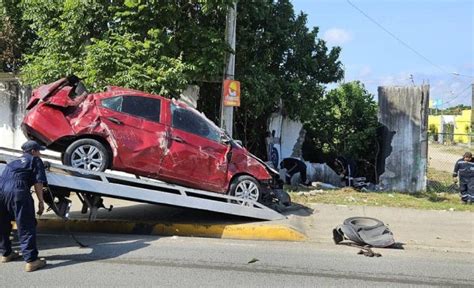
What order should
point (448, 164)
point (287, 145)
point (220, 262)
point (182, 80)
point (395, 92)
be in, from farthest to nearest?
point (448, 164)
point (287, 145)
point (395, 92)
point (182, 80)
point (220, 262)

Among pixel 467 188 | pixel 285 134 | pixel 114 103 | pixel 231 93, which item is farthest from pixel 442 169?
pixel 114 103

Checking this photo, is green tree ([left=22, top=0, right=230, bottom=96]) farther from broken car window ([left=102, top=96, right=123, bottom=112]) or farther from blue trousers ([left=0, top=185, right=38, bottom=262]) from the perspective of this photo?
blue trousers ([left=0, top=185, right=38, bottom=262])

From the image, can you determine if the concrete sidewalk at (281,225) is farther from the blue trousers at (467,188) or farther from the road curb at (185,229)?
the blue trousers at (467,188)

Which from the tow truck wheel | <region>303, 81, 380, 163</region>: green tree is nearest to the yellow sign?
the tow truck wheel

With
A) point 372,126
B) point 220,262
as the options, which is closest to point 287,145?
point 372,126

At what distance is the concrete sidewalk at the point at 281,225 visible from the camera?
8.87 meters

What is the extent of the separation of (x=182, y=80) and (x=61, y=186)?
5.49m

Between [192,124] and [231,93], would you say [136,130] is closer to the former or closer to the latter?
[192,124]

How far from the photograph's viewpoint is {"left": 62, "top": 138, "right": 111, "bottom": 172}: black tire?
27.1 feet

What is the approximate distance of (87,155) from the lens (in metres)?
8.34

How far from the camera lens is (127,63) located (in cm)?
1255

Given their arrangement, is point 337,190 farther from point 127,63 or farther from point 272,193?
point 127,63

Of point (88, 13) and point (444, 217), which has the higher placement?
point (88, 13)

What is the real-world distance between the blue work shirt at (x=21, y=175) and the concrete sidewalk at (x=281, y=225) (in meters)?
2.61
